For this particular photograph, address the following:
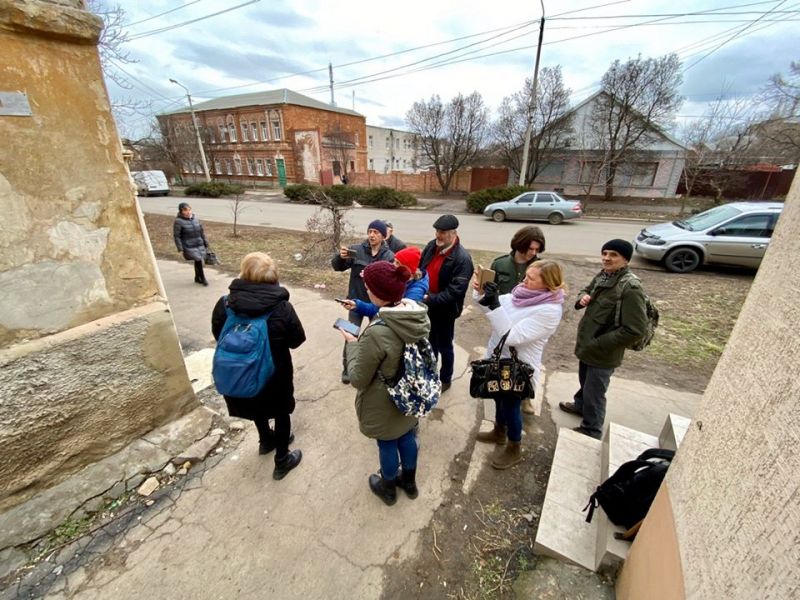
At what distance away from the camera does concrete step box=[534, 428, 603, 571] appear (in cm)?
185

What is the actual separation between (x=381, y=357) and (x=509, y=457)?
58.2 inches

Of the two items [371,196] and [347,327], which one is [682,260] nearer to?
[347,327]

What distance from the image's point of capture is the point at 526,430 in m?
2.87

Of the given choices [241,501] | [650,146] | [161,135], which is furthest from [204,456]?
[161,135]

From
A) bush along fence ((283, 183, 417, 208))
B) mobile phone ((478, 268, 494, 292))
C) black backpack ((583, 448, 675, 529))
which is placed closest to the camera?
black backpack ((583, 448, 675, 529))

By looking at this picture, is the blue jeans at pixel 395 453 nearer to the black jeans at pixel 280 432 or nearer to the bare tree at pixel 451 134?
the black jeans at pixel 280 432

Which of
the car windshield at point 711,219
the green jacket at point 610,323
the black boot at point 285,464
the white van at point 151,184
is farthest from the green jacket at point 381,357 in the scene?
the white van at point 151,184

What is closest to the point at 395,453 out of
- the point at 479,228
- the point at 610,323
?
the point at 610,323

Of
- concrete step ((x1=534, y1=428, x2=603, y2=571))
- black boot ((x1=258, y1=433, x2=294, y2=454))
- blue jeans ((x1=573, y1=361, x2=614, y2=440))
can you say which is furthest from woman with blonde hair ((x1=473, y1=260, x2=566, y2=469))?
black boot ((x1=258, y1=433, x2=294, y2=454))

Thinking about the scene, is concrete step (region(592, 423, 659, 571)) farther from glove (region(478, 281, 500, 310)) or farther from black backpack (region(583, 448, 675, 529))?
glove (region(478, 281, 500, 310))

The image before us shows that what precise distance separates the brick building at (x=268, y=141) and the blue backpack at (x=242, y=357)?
31114 millimetres

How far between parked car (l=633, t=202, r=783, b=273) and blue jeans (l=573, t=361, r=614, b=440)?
6.89 m

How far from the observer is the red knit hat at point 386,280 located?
5.82ft

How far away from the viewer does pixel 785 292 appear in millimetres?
970
